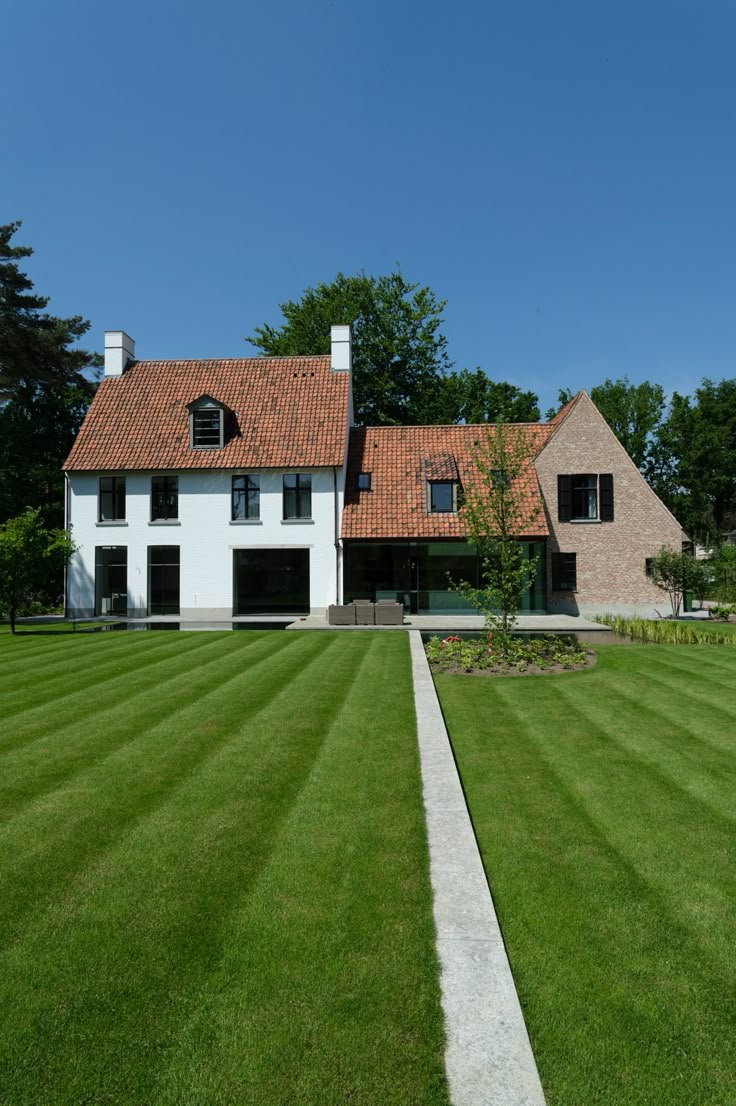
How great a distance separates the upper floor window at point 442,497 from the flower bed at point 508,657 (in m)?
11.7

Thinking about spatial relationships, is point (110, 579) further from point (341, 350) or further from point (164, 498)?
point (341, 350)

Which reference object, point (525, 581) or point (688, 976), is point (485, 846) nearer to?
point (688, 976)

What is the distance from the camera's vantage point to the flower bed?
12.4 metres

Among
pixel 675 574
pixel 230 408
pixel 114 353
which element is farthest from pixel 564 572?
pixel 114 353

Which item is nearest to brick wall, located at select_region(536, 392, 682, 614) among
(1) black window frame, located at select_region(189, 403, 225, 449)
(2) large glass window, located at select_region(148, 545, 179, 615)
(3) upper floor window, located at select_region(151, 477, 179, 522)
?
(1) black window frame, located at select_region(189, 403, 225, 449)

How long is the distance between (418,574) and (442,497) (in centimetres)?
341

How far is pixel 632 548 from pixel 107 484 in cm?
2223

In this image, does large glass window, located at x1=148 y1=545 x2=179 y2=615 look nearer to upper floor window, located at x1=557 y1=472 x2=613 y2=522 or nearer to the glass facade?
the glass facade

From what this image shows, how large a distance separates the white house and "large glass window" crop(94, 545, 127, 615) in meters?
0.04

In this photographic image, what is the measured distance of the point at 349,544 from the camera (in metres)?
26.2

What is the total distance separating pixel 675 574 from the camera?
24953 mm

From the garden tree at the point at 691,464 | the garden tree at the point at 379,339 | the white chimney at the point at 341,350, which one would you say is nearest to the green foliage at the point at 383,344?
the garden tree at the point at 379,339

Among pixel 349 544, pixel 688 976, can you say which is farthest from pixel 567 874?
pixel 349 544

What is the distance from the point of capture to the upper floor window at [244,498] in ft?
87.4
